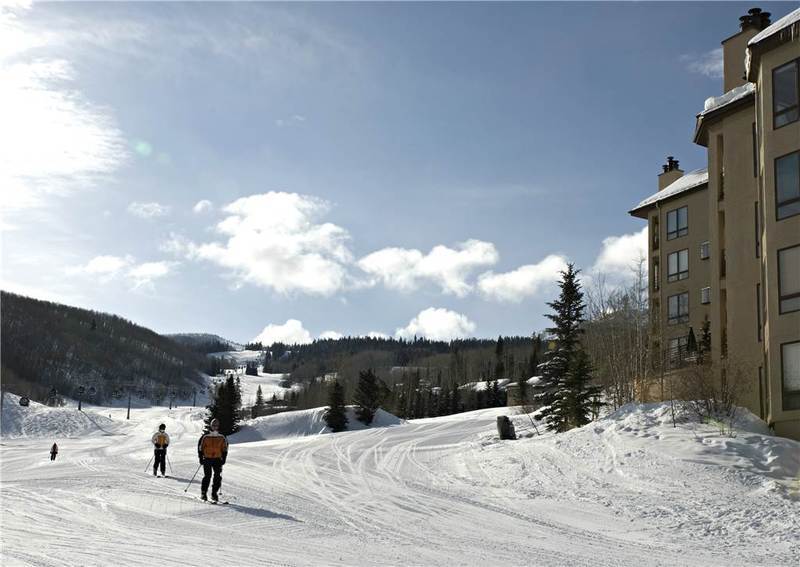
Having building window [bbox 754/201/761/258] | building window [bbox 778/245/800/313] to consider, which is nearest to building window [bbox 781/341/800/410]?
building window [bbox 778/245/800/313]

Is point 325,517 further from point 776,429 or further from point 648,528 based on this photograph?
point 776,429

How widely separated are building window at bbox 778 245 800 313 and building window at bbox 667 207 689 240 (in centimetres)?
1719

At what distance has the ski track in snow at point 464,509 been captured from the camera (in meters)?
10.8

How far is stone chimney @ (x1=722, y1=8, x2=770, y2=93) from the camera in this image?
2953 cm

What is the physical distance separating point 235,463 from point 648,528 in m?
16.5

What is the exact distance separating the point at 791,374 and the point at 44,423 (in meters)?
92.1

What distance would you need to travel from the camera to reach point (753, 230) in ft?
82.7

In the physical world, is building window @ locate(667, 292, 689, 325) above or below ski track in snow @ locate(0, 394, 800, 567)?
above

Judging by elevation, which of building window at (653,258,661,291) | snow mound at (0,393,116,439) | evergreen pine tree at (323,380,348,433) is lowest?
snow mound at (0,393,116,439)

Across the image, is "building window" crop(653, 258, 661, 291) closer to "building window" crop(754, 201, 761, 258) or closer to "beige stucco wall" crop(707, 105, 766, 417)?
"beige stucco wall" crop(707, 105, 766, 417)

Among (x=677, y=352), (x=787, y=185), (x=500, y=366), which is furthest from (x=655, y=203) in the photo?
(x=500, y=366)

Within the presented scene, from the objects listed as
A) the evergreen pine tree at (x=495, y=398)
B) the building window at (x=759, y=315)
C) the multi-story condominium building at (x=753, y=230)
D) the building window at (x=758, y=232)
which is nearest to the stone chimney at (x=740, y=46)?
the multi-story condominium building at (x=753, y=230)

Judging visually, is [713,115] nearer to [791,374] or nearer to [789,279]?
[789,279]

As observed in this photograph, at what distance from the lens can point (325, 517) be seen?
14.3 meters
